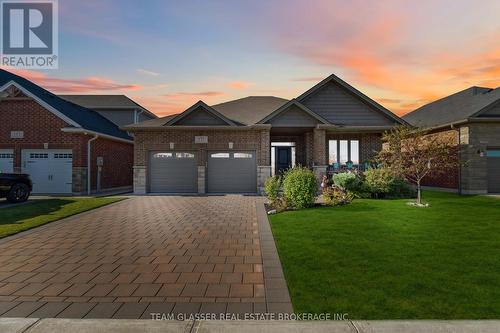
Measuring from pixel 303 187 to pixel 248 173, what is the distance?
6.55 m

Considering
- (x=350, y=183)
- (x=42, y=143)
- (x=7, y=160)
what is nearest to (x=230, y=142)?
(x=350, y=183)

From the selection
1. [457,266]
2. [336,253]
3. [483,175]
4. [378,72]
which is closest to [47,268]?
[336,253]

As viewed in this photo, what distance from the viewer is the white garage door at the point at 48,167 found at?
1728cm

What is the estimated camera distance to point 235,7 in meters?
10.6

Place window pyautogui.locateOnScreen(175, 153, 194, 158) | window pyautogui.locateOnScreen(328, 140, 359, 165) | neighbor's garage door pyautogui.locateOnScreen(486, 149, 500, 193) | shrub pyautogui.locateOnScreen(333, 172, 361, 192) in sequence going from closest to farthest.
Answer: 1. shrub pyautogui.locateOnScreen(333, 172, 361, 192)
2. neighbor's garage door pyautogui.locateOnScreen(486, 149, 500, 193)
3. window pyautogui.locateOnScreen(175, 153, 194, 158)
4. window pyautogui.locateOnScreen(328, 140, 359, 165)

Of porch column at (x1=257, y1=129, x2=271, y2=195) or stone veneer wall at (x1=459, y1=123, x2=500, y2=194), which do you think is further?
porch column at (x1=257, y1=129, x2=271, y2=195)

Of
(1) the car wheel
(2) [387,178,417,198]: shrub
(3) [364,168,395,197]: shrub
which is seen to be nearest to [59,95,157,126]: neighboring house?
(1) the car wheel

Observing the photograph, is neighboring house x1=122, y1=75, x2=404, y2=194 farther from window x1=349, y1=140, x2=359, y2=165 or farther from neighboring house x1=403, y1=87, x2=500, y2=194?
neighboring house x1=403, y1=87, x2=500, y2=194

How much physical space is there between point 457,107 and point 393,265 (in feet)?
65.4

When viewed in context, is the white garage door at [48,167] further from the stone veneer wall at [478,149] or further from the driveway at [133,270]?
the stone veneer wall at [478,149]

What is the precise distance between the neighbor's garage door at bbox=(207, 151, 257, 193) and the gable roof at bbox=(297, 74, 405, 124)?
18.8 feet

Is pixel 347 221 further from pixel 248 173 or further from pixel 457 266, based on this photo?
pixel 248 173

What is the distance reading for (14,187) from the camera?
13445 mm

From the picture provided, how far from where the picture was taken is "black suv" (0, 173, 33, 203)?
517 inches
